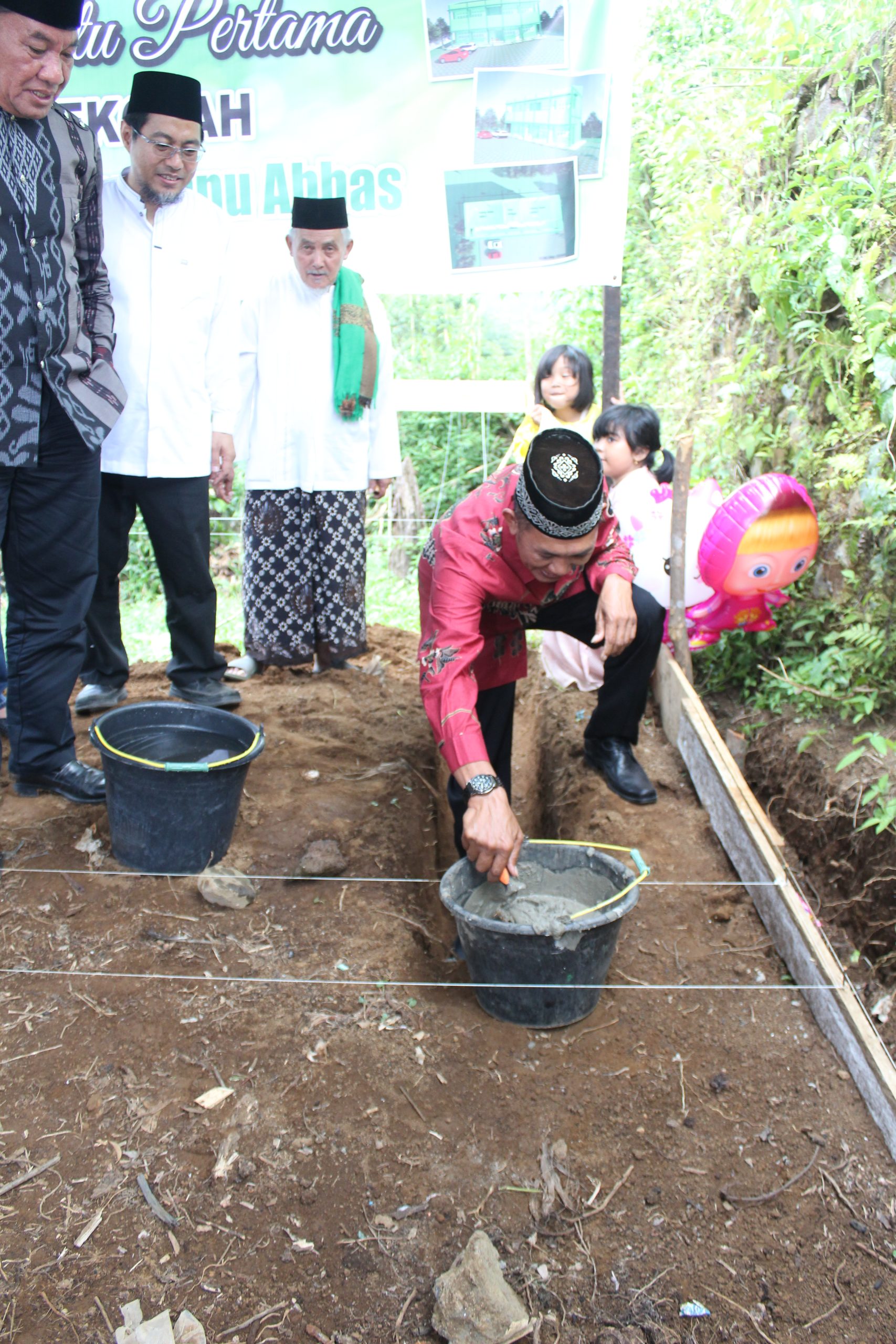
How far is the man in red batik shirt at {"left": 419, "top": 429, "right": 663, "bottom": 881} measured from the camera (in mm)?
2289

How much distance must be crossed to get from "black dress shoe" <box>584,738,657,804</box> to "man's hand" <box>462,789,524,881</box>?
1378mm

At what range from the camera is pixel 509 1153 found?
80.5 inches

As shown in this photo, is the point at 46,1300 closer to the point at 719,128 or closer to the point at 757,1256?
the point at 757,1256

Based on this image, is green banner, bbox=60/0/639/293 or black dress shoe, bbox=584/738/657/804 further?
green banner, bbox=60/0/639/293

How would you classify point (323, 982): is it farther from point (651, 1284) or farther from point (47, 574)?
point (47, 574)

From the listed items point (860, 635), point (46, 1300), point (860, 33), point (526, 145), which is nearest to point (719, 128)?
point (860, 33)

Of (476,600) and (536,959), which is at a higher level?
(476,600)

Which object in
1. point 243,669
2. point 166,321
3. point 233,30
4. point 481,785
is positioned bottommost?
point 243,669

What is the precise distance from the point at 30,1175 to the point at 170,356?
8.67ft

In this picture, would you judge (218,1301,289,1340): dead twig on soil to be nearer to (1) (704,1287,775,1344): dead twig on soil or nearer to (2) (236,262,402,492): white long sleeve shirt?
(1) (704,1287,775,1344): dead twig on soil

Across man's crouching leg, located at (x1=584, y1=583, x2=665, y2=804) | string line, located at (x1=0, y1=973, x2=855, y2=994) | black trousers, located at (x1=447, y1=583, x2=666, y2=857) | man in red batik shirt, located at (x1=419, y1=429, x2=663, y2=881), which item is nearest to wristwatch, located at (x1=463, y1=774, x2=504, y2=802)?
man in red batik shirt, located at (x1=419, y1=429, x2=663, y2=881)

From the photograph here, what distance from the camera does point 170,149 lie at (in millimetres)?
3182

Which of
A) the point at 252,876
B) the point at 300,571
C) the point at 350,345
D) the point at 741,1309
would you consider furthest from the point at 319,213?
the point at 741,1309

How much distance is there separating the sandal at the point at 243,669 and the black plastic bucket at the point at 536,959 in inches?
87.5
